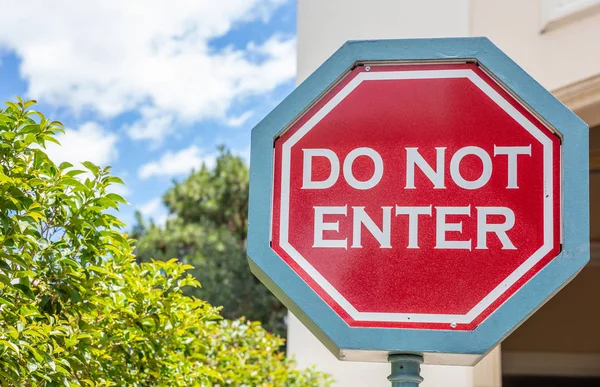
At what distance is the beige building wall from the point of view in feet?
15.5

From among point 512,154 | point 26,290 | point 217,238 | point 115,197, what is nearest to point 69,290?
point 26,290

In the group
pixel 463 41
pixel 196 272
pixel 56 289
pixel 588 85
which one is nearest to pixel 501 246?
pixel 463 41

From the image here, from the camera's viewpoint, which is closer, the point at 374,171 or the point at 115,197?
the point at 374,171

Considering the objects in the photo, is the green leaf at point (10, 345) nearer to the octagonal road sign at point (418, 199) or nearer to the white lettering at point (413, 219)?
the octagonal road sign at point (418, 199)

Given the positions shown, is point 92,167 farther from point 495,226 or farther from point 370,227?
point 495,226

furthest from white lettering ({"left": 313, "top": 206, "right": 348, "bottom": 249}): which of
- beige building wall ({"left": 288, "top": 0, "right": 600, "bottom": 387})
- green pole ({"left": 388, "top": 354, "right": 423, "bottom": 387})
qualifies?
beige building wall ({"left": 288, "top": 0, "right": 600, "bottom": 387})

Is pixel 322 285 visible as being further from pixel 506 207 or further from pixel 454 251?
pixel 506 207

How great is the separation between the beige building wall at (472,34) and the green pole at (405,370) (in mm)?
3664

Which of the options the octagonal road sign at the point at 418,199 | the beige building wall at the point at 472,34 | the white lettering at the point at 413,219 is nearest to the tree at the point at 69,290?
the octagonal road sign at the point at 418,199

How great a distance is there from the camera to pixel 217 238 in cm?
1448

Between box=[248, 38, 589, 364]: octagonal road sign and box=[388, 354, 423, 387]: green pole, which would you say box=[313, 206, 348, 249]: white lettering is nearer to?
box=[248, 38, 589, 364]: octagonal road sign

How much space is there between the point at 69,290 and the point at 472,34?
3698 mm

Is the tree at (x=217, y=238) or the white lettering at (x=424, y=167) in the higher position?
the tree at (x=217, y=238)

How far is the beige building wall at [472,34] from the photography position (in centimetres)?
471
